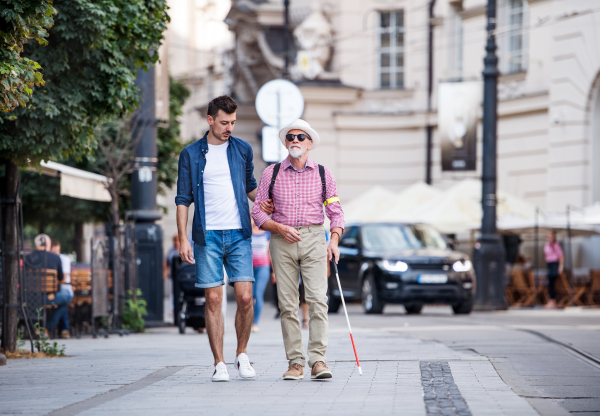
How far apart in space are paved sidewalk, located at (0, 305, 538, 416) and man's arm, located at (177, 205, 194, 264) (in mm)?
893

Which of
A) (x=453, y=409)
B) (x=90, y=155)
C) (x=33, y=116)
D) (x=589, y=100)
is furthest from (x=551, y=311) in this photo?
(x=453, y=409)

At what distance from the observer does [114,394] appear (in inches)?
278

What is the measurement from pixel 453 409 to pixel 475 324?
10.0 metres

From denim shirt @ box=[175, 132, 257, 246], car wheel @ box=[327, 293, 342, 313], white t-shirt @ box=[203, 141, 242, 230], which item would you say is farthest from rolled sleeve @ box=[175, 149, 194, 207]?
car wheel @ box=[327, 293, 342, 313]

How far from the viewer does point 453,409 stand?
20.3 feet

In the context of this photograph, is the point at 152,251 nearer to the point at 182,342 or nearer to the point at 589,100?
the point at 182,342

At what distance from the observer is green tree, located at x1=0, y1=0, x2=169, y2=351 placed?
33.8 feet

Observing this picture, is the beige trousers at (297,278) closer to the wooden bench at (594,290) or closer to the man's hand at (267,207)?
the man's hand at (267,207)

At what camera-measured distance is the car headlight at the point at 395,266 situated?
19406 mm

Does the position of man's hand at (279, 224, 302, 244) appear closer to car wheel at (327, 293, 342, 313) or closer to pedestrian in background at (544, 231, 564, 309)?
car wheel at (327, 293, 342, 313)

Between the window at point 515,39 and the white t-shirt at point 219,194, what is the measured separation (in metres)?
20.4


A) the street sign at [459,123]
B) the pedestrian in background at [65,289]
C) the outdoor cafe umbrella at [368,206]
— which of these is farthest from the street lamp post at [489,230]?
the pedestrian in background at [65,289]

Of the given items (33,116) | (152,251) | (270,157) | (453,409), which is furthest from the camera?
(270,157)

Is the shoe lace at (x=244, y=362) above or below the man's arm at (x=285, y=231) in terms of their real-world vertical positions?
below
